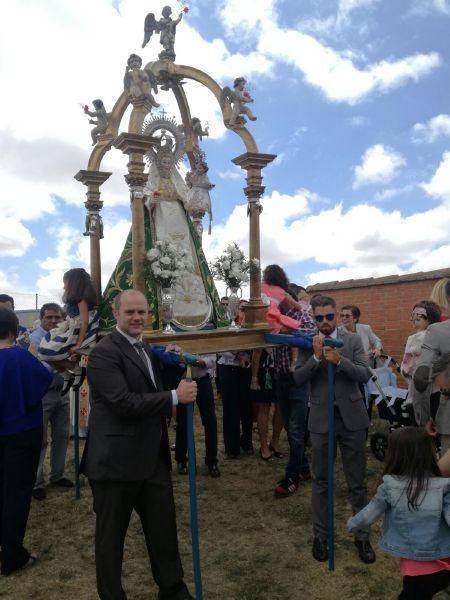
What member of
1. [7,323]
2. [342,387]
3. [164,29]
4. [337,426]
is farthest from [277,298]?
[164,29]

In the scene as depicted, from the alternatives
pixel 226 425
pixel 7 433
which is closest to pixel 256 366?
pixel 226 425

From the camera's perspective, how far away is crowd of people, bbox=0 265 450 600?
2.51 metres

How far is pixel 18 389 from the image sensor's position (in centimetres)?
373

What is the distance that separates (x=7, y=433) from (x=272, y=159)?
419 cm

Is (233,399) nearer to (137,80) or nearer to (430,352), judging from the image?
(430,352)

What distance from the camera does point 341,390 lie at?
12.6 feet

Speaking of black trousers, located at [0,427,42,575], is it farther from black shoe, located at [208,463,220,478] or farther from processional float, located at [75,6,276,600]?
black shoe, located at [208,463,220,478]

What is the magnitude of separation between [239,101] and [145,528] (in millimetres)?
4772

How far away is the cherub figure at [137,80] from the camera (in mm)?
5414

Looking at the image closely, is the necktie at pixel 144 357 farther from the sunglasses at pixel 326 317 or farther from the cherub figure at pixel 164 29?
the cherub figure at pixel 164 29

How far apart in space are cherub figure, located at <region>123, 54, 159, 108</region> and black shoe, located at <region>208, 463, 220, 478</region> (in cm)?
399

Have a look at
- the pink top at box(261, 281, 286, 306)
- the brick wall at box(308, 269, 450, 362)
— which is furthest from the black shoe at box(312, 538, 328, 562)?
the brick wall at box(308, 269, 450, 362)

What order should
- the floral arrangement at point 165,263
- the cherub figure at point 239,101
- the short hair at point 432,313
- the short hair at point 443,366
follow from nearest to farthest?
the short hair at point 443,366
the short hair at point 432,313
the floral arrangement at point 165,263
the cherub figure at point 239,101

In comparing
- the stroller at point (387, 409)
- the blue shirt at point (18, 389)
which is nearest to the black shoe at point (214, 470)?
the stroller at point (387, 409)
